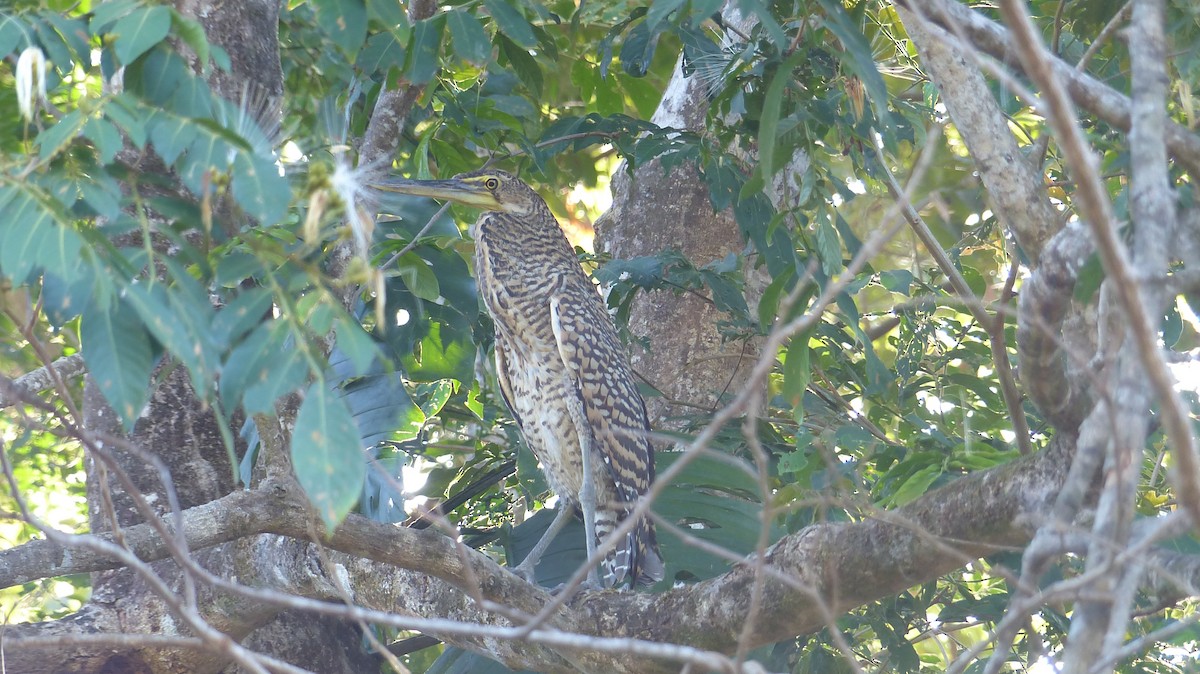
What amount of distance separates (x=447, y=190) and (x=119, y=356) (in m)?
2.89

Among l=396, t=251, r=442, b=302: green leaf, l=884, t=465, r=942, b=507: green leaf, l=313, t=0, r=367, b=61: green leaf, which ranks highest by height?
l=313, t=0, r=367, b=61: green leaf

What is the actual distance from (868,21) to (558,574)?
2418 mm

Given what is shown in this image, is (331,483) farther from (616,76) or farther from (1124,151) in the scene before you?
(616,76)

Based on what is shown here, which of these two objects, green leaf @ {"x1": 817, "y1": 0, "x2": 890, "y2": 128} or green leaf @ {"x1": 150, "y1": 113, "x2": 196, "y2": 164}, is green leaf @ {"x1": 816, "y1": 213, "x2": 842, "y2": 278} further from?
green leaf @ {"x1": 150, "y1": 113, "x2": 196, "y2": 164}

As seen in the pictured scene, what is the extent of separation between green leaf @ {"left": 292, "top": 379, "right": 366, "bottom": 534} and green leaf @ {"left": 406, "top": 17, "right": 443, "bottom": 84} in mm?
1669

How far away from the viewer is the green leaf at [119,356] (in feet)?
5.55

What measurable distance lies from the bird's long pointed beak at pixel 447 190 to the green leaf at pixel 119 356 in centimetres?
202

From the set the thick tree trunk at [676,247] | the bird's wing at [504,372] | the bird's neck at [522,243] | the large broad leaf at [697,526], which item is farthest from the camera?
the thick tree trunk at [676,247]

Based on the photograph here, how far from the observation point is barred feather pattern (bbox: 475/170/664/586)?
4.42 meters

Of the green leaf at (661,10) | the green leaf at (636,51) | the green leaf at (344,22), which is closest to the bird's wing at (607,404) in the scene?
the green leaf at (636,51)

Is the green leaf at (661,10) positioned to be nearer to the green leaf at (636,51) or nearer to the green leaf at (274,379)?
the green leaf at (636,51)

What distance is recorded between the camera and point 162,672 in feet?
11.5

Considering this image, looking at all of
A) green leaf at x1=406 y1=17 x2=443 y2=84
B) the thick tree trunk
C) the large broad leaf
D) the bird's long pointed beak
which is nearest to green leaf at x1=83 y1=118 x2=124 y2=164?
green leaf at x1=406 y1=17 x2=443 y2=84

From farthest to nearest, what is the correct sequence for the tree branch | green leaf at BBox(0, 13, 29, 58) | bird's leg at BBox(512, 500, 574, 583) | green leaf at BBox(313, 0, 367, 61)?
1. bird's leg at BBox(512, 500, 574, 583)
2. the tree branch
3. green leaf at BBox(313, 0, 367, 61)
4. green leaf at BBox(0, 13, 29, 58)
